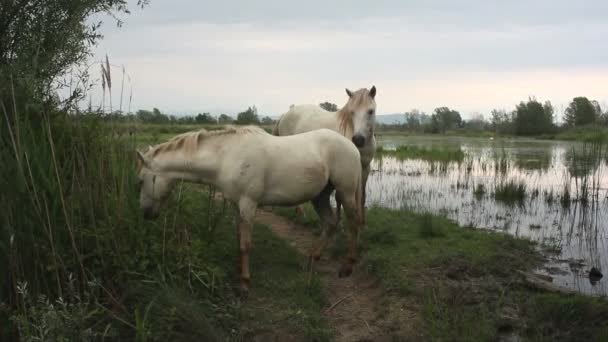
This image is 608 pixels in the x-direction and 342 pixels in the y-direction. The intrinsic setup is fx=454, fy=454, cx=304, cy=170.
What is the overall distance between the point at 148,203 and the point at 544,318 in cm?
387

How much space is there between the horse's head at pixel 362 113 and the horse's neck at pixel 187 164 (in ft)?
8.26

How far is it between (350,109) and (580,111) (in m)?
48.8

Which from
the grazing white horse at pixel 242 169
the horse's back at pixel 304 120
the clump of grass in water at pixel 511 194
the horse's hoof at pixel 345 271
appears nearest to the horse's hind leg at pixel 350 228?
the horse's hoof at pixel 345 271

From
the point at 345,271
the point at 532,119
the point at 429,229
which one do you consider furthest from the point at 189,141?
the point at 532,119

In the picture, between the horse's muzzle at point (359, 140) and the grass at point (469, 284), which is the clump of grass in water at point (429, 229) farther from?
the horse's muzzle at point (359, 140)

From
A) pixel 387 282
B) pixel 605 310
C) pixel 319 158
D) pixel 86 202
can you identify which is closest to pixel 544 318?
pixel 605 310

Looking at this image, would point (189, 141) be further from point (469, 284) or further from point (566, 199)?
point (566, 199)

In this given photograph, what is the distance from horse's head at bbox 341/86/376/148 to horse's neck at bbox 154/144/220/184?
2519 millimetres

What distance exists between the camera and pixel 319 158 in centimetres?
504

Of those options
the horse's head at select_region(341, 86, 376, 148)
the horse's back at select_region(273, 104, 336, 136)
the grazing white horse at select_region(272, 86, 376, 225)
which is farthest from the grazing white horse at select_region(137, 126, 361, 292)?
the horse's back at select_region(273, 104, 336, 136)

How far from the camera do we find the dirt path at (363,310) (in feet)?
12.4

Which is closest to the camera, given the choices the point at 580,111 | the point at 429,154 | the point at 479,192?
the point at 479,192

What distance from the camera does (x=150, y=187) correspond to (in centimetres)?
466

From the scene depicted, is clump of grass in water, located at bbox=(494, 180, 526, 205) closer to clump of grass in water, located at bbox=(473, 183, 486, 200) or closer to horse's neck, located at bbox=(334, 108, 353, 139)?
clump of grass in water, located at bbox=(473, 183, 486, 200)
